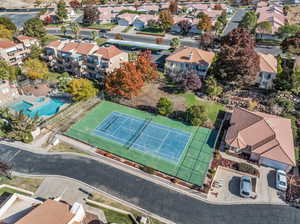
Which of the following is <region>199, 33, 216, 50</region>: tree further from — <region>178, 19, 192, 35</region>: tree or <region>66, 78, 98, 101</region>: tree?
<region>66, 78, 98, 101</region>: tree

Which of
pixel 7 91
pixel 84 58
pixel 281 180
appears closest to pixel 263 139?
pixel 281 180

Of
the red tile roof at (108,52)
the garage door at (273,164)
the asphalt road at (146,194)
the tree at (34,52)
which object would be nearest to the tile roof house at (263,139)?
the garage door at (273,164)

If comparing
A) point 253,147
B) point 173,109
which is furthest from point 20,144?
point 253,147

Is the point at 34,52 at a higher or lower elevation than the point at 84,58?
higher

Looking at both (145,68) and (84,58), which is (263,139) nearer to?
(145,68)

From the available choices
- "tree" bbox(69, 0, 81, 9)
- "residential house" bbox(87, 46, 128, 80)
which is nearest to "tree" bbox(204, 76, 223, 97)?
"residential house" bbox(87, 46, 128, 80)

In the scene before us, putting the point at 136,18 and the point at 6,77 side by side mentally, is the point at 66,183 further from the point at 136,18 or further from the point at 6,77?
the point at 136,18
